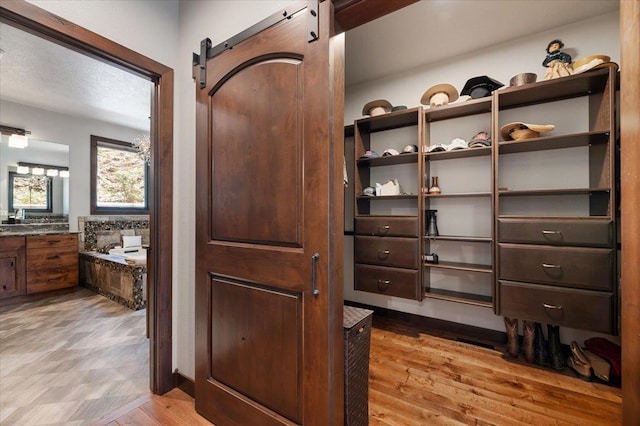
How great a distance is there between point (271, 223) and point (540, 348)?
2426 millimetres

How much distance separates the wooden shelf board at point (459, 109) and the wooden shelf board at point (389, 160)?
0.41 m

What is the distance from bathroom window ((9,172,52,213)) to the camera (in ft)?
13.5

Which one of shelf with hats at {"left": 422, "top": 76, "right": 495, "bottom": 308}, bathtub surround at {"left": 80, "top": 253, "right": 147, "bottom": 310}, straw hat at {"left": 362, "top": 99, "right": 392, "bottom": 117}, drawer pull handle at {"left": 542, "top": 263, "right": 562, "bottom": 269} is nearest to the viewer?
drawer pull handle at {"left": 542, "top": 263, "right": 562, "bottom": 269}

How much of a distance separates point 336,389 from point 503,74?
2922mm

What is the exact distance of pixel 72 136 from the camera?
4.46 meters

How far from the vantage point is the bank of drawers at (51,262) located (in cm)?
374

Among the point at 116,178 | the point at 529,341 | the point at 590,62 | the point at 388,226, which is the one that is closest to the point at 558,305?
the point at 529,341

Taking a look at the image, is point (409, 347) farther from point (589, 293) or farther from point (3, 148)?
point (3, 148)

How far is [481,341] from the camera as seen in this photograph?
2.56 m

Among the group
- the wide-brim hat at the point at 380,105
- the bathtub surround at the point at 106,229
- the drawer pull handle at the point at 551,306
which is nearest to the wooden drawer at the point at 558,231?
the drawer pull handle at the point at 551,306

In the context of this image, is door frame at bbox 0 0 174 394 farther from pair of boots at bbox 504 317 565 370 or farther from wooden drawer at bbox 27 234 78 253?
wooden drawer at bbox 27 234 78 253

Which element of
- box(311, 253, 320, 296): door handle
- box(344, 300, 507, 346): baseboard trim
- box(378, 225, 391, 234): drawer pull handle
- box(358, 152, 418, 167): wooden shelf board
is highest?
box(358, 152, 418, 167): wooden shelf board

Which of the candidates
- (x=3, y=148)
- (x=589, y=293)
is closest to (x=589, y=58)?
(x=589, y=293)

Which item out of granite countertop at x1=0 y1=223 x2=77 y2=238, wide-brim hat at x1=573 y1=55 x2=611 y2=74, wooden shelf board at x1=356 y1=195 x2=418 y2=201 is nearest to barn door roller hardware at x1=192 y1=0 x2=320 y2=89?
wooden shelf board at x1=356 y1=195 x2=418 y2=201
